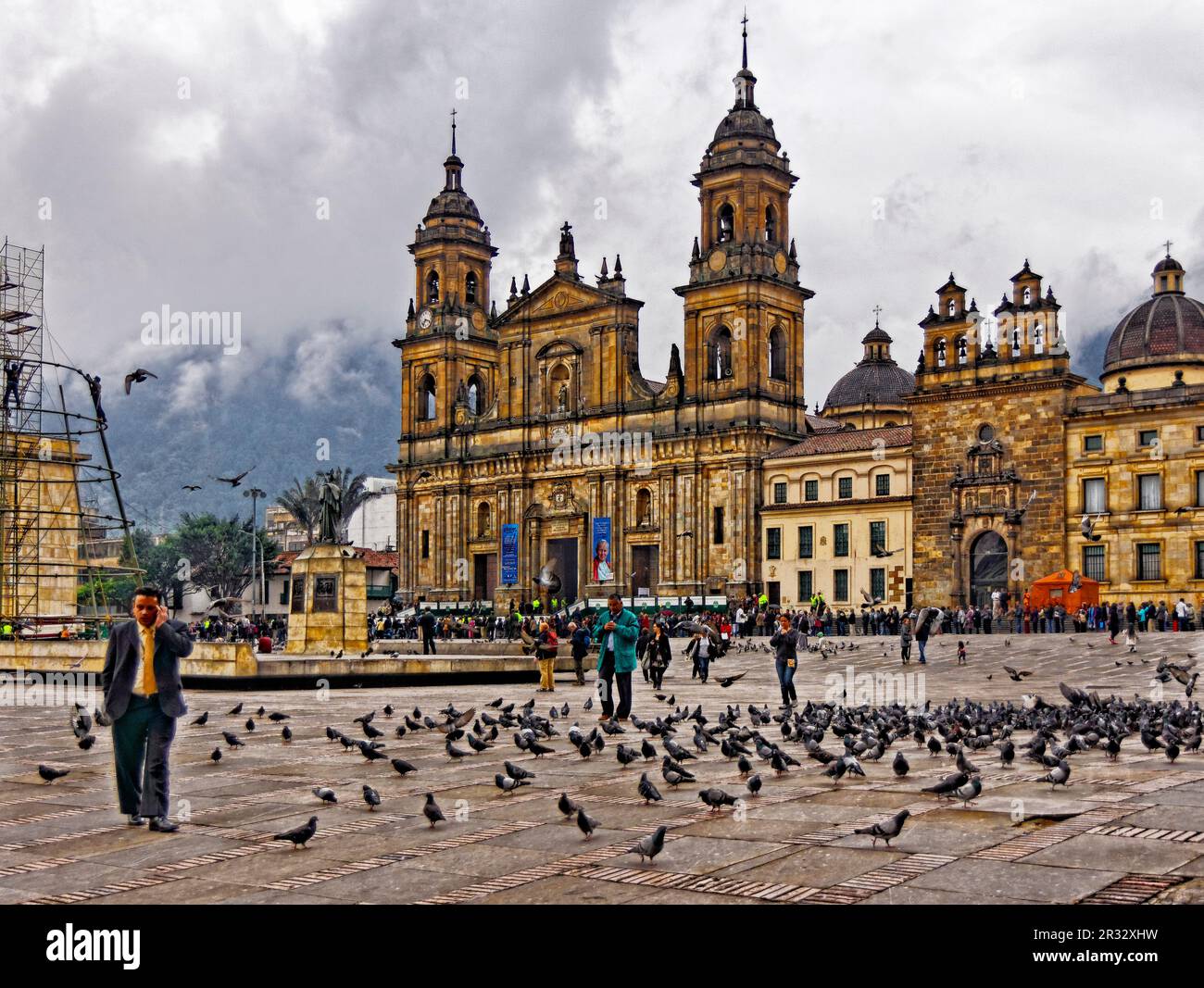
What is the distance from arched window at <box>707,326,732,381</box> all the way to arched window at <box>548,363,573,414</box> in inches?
319

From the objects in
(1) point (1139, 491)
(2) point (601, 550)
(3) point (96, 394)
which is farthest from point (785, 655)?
(2) point (601, 550)

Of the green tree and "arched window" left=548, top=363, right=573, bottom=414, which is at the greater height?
"arched window" left=548, top=363, right=573, bottom=414

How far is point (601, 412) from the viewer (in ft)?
214

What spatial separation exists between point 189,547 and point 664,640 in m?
78.2

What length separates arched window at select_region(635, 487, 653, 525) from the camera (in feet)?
208

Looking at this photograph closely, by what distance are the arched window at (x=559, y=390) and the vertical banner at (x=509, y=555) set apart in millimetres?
6261

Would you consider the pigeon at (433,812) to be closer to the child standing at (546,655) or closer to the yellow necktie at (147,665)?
the yellow necktie at (147,665)

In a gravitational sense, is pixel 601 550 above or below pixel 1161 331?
below

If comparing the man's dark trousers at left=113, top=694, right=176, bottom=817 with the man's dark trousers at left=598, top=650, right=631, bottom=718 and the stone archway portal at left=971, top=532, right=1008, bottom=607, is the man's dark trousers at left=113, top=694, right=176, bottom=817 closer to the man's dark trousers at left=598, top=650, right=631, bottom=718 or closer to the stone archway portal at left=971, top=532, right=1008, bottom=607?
the man's dark trousers at left=598, top=650, right=631, bottom=718

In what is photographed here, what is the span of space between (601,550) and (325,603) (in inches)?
1285

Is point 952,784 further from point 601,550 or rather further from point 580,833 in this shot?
point 601,550

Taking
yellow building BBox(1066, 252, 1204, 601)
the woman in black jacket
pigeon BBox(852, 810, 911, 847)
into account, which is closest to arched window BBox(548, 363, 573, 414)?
yellow building BBox(1066, 252, 1204, 601)

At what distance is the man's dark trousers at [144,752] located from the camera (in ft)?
28.8
